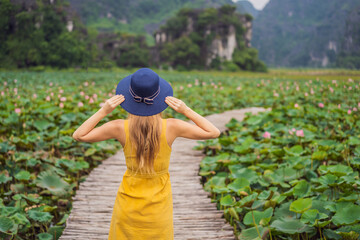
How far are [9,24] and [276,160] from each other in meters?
15.8

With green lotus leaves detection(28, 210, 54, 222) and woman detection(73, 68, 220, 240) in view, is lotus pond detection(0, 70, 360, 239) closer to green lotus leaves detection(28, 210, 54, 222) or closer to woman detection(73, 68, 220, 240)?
green lotus leaves detection(28, 210, 54, 222)

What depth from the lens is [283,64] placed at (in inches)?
4171

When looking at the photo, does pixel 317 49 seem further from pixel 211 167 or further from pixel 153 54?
pixel 211 167

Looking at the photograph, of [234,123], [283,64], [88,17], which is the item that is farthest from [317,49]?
[234,123]

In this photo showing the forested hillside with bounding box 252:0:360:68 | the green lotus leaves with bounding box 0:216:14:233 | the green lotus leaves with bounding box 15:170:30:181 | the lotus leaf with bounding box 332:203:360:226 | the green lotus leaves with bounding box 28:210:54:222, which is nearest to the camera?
the lotus leaf with bounding box 332:203:360:226

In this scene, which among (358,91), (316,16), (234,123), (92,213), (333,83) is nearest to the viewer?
(92,213)

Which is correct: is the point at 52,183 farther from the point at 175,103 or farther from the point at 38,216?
the point at 175,103

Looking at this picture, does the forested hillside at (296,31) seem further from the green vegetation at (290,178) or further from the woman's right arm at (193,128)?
the woman's right arm at (193,128)

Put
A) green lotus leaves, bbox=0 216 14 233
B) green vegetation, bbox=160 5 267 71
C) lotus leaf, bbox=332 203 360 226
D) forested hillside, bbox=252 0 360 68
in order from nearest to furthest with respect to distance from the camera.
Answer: lotus leaf, bbox=332 203 360 226 < green lotus leaves, bbox=0 216 14 233 < green vegetation, bbox=160 5 267 71 < forested hillside, bbox=252 0 360 68

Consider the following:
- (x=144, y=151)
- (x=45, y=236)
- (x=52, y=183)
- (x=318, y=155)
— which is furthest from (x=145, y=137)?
(x=318, y=155)

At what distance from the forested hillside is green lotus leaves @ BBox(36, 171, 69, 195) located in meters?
88.6

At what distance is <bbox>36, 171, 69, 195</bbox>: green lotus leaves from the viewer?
3195mm

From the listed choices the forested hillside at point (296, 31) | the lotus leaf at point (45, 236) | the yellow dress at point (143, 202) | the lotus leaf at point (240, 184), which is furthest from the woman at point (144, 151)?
the forested hillside at point (296, 31)

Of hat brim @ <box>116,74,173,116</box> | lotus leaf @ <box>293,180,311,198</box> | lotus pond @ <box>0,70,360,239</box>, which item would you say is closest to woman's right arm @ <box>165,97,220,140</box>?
hat brim @ <box>116,74,173,116</box>
